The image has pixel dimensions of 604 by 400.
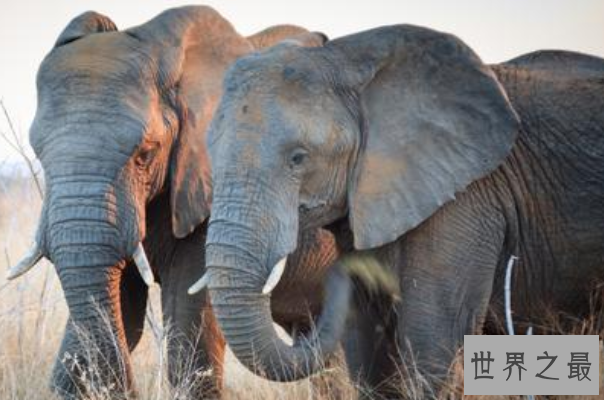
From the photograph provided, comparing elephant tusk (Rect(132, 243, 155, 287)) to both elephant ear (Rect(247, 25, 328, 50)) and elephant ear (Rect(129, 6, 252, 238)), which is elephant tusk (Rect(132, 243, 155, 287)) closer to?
elephant ear (Rect(129, 6, 252, 238))

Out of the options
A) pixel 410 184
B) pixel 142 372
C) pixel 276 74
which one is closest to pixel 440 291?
pixel 410 184

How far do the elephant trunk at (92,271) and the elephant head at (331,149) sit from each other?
2.80 ft

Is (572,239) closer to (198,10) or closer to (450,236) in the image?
(450,236)

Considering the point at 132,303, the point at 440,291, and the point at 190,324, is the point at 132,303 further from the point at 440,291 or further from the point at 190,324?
the point at 440,291

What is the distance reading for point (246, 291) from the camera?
4.80m

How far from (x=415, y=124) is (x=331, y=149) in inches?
17.4

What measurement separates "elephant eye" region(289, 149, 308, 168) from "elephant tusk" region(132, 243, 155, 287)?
116 cm

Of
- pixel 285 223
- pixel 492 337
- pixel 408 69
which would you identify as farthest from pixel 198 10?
pixel 492 337

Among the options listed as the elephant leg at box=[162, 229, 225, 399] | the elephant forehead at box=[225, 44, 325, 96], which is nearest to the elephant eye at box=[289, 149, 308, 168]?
the elephant forehead at box=[225, 44, 325, 96]

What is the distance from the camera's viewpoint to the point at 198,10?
6484 millimetres

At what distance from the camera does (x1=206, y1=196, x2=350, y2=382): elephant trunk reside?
4.80 meters

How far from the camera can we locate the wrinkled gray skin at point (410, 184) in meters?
4.87

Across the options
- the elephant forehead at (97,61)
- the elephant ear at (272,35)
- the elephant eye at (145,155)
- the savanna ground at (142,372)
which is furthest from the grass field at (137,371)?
the elephant ear at (272,35)

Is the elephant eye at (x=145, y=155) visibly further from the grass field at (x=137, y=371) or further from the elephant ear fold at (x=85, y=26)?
the elephant ear fold at (x=85, y=26)
